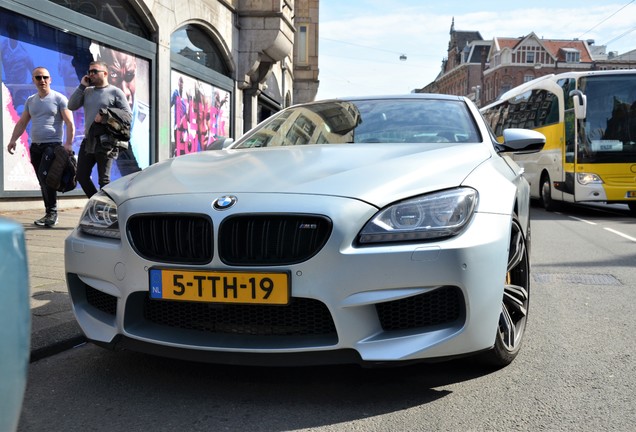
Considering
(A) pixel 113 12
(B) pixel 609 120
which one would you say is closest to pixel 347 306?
(A) pixel 113 12

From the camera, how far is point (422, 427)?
245 centimetres

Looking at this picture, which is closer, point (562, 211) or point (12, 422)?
point (12, 422)

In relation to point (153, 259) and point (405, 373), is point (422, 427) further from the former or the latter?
point (153, 259)

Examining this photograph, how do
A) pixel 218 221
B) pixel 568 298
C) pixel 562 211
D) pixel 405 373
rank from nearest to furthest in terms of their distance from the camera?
pixel 218 221 < pixel 405 373 < pixel 568 298 < pixel 562 211

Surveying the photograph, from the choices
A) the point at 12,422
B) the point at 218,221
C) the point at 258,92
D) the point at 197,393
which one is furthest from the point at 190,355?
the point at 258,92

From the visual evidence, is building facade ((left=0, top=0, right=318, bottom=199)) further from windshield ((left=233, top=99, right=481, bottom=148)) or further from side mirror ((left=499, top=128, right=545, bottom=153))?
side mirror ((left=499, top=128, right=545, bottom=153))

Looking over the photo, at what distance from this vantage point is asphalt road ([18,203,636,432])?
2.50m

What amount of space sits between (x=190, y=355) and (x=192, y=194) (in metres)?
0.68

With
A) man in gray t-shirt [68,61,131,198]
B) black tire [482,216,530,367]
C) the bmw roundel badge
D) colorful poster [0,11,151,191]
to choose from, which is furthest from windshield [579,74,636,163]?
the bmw roundel badge

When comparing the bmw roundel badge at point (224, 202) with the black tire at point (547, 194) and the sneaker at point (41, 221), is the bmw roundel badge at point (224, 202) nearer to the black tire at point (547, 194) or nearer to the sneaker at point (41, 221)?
the sneaker at point (41, 221)

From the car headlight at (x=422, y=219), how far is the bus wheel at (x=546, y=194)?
12.9 m

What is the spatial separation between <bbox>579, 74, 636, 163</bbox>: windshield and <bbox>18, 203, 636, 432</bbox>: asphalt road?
10.3m

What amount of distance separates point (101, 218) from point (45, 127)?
16.1ft

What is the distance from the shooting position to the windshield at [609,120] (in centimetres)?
1318
